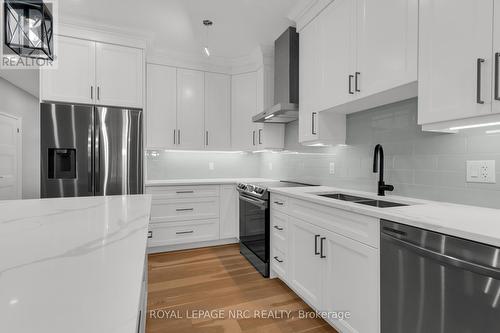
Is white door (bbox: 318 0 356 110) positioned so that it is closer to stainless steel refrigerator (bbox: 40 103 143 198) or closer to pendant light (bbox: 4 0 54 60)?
pendant light (bbox: 4 0 54 60)

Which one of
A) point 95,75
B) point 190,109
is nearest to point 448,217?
point 190,109

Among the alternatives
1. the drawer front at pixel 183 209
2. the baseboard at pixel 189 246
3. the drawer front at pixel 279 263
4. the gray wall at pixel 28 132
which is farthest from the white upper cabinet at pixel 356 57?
the gray wall at pixel 28 132

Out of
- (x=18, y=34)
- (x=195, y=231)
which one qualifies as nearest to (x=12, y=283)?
(x=18, y=34)

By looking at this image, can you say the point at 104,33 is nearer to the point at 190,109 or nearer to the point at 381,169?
the point at 190,109

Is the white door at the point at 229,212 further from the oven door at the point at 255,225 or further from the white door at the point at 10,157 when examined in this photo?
the white door at the point at 10,157

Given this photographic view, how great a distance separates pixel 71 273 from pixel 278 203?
2.00 metres

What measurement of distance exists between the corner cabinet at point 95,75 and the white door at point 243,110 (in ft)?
4.25

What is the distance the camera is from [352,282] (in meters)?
1.55

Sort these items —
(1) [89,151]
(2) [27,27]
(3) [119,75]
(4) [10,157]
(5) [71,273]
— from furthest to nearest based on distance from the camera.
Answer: (4) [10,157], (3) [119,75], (1) [89,151], (2) [27,27], (5) [71,273]

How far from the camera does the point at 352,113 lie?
239 cm

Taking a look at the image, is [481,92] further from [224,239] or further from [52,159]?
[52,159]

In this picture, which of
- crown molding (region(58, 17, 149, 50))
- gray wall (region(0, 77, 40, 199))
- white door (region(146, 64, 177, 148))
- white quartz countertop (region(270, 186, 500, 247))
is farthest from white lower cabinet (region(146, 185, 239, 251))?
gray wall (region(0, 77, 40, 199))

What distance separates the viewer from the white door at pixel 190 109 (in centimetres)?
354

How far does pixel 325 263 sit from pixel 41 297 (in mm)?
1672
